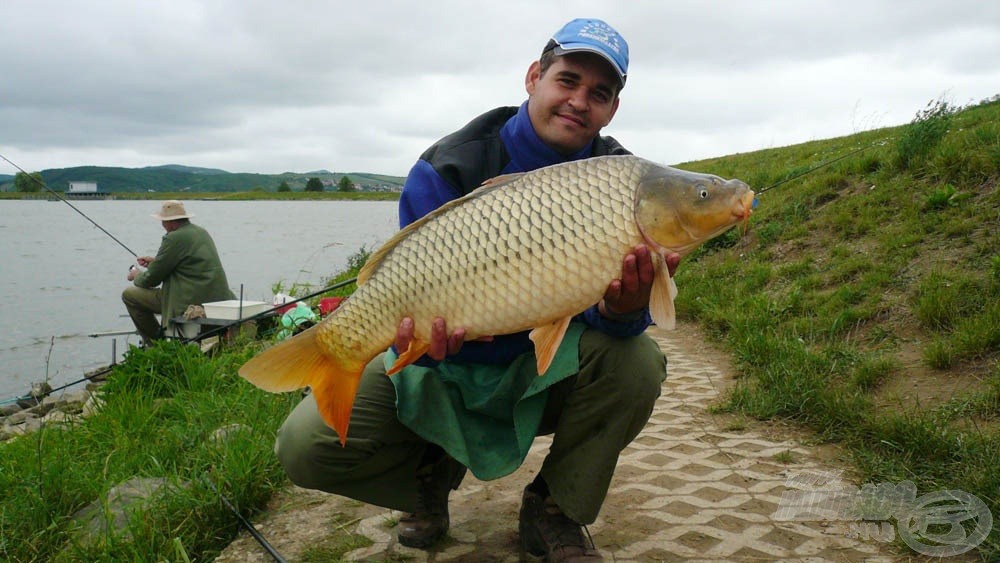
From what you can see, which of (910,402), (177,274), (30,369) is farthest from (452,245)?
(30,369)

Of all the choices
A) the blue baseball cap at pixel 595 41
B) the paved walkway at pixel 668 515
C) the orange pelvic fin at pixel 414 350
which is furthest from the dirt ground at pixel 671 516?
the blue baseball cap at pixel 595 41

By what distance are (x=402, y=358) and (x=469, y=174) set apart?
0.65 meters

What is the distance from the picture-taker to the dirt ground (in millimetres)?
2123

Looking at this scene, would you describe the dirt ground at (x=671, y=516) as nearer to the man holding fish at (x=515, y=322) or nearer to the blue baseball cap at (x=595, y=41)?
the man holding fish at (x=515, y=322)

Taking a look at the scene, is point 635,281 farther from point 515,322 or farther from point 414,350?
point 414,350

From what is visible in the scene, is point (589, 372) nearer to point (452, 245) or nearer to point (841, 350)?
point (452, 245)

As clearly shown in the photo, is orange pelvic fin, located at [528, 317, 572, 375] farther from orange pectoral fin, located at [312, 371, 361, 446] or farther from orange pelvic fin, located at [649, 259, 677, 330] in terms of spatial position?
orange pectoral fin, located at [312, 371, 361, 446]

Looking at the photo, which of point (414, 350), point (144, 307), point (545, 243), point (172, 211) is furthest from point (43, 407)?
point (545, 243)

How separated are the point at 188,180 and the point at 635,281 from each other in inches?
3680

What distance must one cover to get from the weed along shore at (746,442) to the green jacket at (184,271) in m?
2.52

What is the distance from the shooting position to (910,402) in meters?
2.84

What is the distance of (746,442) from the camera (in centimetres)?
301

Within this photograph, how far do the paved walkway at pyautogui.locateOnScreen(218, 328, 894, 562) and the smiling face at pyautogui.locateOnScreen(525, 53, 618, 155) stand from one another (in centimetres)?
116

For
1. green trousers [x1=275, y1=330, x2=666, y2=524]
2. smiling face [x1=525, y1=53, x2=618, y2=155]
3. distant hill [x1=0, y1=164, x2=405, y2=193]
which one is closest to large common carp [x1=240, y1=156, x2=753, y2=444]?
green trousers [x1=275, y1=330, x2=666, y2=524]
